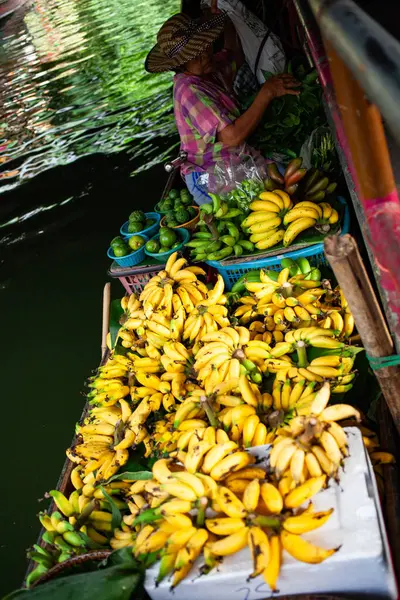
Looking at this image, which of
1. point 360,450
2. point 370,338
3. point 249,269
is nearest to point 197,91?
point 249,269

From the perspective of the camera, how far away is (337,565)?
152 centimetres

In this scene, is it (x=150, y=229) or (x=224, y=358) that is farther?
(x=150, y=229)

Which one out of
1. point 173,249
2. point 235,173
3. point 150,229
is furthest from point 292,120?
point 173,249

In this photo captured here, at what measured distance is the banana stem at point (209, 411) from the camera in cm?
215

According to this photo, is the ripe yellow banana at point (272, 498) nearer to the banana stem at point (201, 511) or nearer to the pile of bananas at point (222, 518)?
the pile of bananas at point (222, 518)

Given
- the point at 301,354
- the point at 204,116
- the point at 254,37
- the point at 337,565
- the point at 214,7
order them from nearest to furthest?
the point at 337,565 → the point at 301,354 → the point at 204,116 → the point at 254,37 → the point at 214,7

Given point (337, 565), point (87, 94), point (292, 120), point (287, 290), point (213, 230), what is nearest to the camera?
point (337, 565)

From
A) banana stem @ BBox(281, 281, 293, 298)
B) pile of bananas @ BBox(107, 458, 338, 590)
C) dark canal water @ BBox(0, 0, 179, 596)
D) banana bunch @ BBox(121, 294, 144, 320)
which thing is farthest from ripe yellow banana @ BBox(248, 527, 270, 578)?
dark canal water @ BBox(0, 0, 179, 596)

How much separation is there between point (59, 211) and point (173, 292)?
5.06 metres

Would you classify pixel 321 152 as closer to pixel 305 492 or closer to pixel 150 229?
pixel 150 229

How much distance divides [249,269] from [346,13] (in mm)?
2502

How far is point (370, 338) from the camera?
1.69 metres

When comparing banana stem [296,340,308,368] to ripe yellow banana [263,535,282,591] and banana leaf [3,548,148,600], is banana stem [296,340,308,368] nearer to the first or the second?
ripe yellow banana [263,535,282,591]

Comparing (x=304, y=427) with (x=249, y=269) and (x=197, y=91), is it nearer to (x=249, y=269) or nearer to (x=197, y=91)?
(x=249, y=269)
